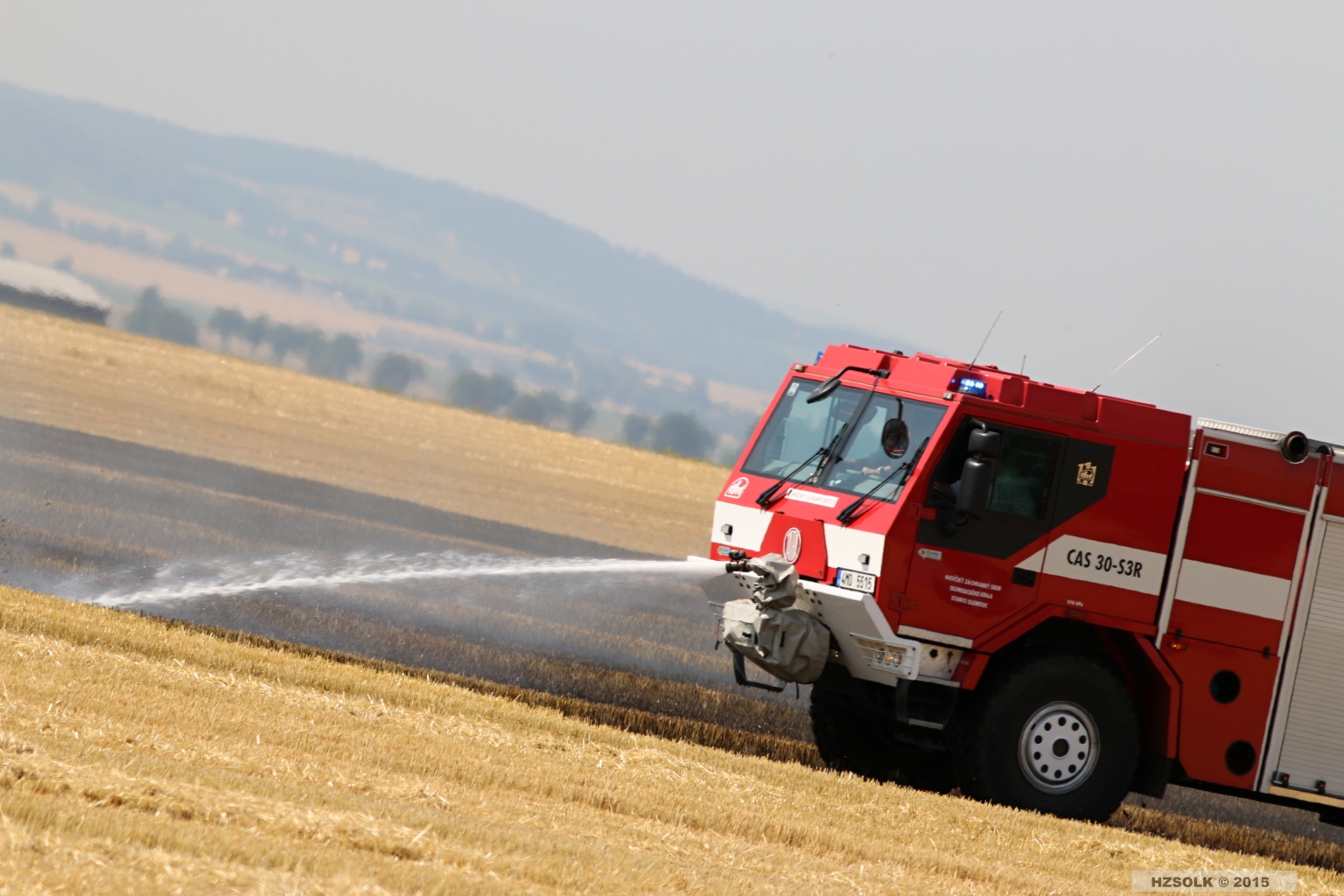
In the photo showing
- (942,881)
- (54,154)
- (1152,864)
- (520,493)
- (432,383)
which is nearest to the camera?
(942,881)

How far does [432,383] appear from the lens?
15162 centimetres

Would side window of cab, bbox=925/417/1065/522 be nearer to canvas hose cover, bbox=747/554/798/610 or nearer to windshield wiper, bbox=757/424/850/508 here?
windshield wiper, bbox=757/424/850/508

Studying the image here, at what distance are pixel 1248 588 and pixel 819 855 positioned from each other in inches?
171

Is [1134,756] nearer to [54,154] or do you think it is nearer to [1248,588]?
[1248,588]

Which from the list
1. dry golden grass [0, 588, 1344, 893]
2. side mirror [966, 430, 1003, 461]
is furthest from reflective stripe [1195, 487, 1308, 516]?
dry golden grass [0, 588, 1344, 893]

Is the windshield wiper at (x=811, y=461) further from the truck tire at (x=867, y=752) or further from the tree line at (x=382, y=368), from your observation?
the tree line at (x=382, y=368)

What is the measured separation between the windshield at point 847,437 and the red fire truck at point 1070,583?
0.02 m

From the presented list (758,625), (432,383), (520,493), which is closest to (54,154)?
(432,383)

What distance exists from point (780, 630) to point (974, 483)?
1.67 metres

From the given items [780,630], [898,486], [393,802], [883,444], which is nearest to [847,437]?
[883,444]

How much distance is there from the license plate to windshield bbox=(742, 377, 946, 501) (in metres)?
0.55

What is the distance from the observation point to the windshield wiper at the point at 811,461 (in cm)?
1050

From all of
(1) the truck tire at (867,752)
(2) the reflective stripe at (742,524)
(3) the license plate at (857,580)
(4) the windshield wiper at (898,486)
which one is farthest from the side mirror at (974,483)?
(1) the truck tire at (867,752)

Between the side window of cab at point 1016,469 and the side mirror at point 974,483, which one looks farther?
the side window of cab at point 1016,469
